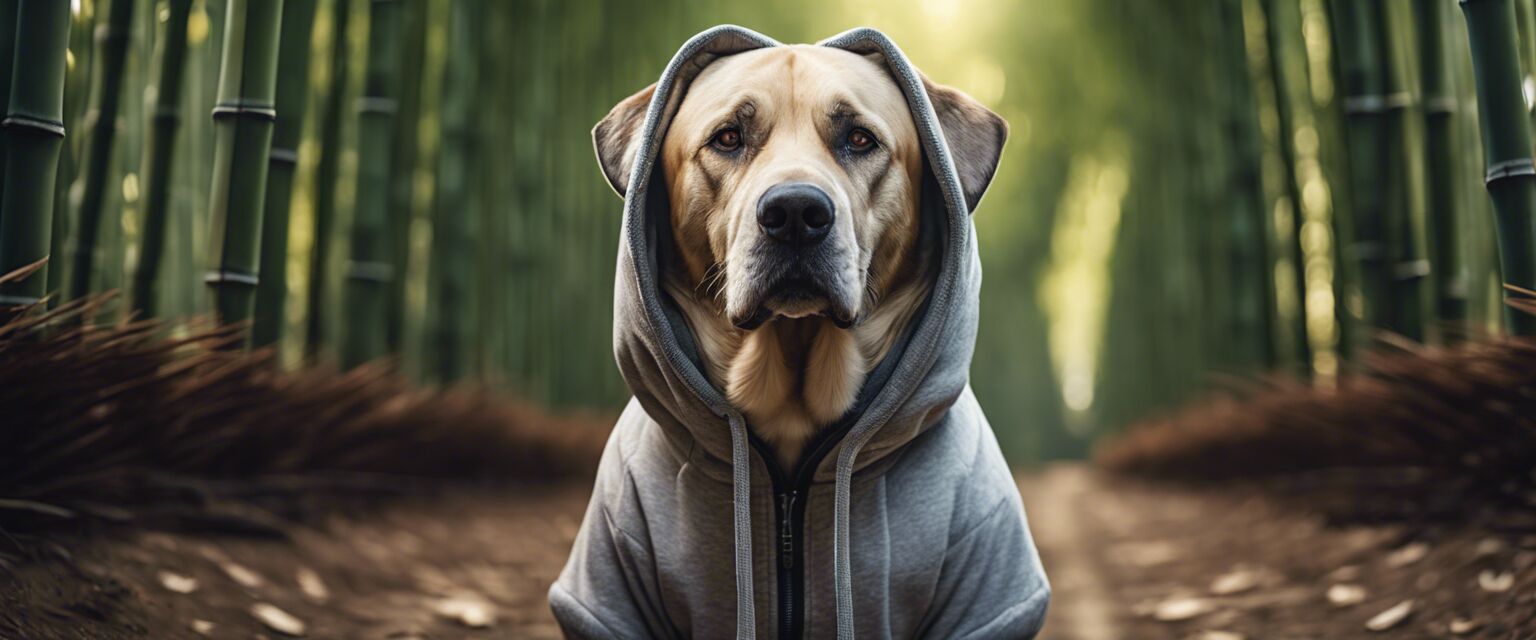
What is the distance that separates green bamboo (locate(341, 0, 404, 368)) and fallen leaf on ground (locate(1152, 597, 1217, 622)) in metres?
2.75

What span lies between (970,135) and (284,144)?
1972 millimetres

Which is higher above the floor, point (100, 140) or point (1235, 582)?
point (100, 140)

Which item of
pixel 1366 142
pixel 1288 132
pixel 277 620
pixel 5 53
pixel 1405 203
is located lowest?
pixel 277 620

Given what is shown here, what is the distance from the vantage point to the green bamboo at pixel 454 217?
15.7 feet

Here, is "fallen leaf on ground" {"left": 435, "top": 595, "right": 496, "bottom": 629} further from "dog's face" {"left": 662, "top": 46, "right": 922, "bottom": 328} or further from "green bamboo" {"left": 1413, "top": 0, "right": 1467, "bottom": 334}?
"green bamboo" {"left": 1413, "top": 0, "right": 1467, "bottom": 334}

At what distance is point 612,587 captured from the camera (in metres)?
2.09

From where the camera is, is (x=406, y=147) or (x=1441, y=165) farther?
(x=406, y=147)

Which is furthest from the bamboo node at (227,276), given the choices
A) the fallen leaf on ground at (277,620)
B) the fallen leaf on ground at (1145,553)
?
the fallen leaf on ground at (1145,553)

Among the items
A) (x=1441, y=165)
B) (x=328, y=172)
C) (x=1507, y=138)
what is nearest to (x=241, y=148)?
(x=328, y=172)

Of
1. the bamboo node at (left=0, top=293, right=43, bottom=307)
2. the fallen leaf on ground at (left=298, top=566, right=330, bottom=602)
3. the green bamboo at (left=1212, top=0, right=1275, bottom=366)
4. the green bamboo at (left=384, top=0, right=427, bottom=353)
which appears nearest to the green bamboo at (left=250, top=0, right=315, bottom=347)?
the fallen leaf on ground at (left=298, top=566, right=330, bottom=602)

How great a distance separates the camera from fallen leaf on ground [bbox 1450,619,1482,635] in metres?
2.31

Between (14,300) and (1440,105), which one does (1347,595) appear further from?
(14,300)

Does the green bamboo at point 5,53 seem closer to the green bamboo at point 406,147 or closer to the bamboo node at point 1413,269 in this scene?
the green bamboo at point 406,147

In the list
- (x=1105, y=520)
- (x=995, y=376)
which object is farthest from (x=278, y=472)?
(x=995, y=376)
